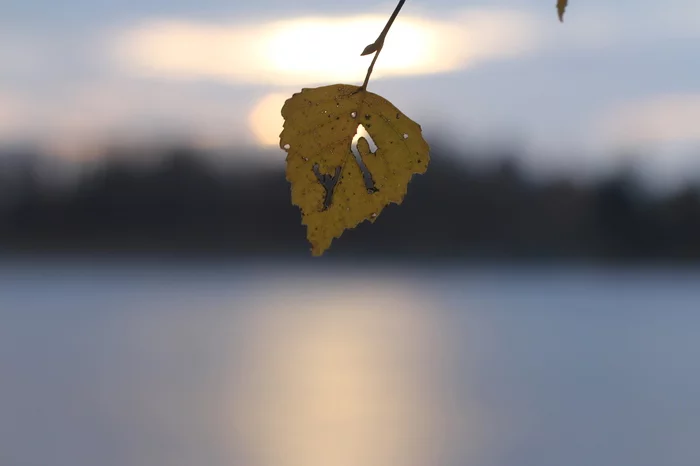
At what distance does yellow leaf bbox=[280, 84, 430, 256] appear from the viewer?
35 cm

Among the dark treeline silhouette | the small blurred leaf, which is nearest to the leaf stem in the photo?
the small blurred leaf

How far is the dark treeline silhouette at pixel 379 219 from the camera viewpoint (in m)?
30.6

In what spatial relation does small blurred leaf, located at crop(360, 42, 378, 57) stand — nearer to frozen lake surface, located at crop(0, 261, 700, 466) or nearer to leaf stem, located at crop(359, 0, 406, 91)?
leaf stem, located at crop(359, 0, 406, 91)

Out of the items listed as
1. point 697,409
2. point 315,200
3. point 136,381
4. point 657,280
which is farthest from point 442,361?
point 315,200

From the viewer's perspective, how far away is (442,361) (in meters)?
34.0

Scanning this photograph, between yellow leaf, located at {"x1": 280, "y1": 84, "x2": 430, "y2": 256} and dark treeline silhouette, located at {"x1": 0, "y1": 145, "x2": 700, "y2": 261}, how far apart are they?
24.9 meters

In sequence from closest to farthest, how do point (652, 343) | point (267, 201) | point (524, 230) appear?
point (267, 201) < point (524, 230) < point (652, 343)

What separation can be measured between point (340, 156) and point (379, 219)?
33477mm

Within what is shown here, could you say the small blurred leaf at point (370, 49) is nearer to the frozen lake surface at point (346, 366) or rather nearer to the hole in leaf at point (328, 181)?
the hole in leaf at point (328, 181)

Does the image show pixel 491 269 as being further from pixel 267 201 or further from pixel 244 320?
pixel 267 201

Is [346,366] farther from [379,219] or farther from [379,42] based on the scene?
[379,42]

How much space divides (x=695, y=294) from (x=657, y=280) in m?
1.78

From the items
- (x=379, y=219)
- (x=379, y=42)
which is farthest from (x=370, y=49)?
(x=379, y=219)

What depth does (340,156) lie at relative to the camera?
1.16 ft
